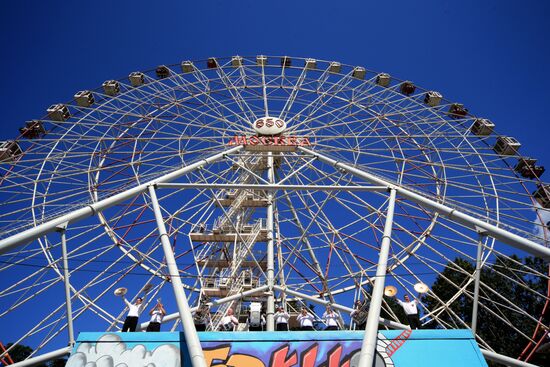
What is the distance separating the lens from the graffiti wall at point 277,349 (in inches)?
344

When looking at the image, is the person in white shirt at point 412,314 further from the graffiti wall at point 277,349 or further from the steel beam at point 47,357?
the steel beam at point 47,357

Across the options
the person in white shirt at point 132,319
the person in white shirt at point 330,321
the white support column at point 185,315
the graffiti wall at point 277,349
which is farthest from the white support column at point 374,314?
the person in white shirt at point 132,319

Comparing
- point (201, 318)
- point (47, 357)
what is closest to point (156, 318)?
point (201, 318)

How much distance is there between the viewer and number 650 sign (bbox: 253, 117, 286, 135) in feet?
61.1

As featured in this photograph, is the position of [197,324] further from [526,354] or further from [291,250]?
[526,354]

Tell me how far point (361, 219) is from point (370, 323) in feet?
33.2

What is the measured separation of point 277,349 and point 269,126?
11.8 meters

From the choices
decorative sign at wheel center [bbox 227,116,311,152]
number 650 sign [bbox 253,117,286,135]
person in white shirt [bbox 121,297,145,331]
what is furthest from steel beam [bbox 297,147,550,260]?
person in white shirt [bbox 121,297,145,331]

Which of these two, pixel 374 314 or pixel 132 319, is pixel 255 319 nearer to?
pixel 132 319

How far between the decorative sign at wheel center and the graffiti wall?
9.24 metres

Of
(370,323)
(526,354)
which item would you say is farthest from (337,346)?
(526,354)

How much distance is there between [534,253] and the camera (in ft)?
33.2

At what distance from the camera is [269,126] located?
61.5ft

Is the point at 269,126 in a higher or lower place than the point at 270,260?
higher
